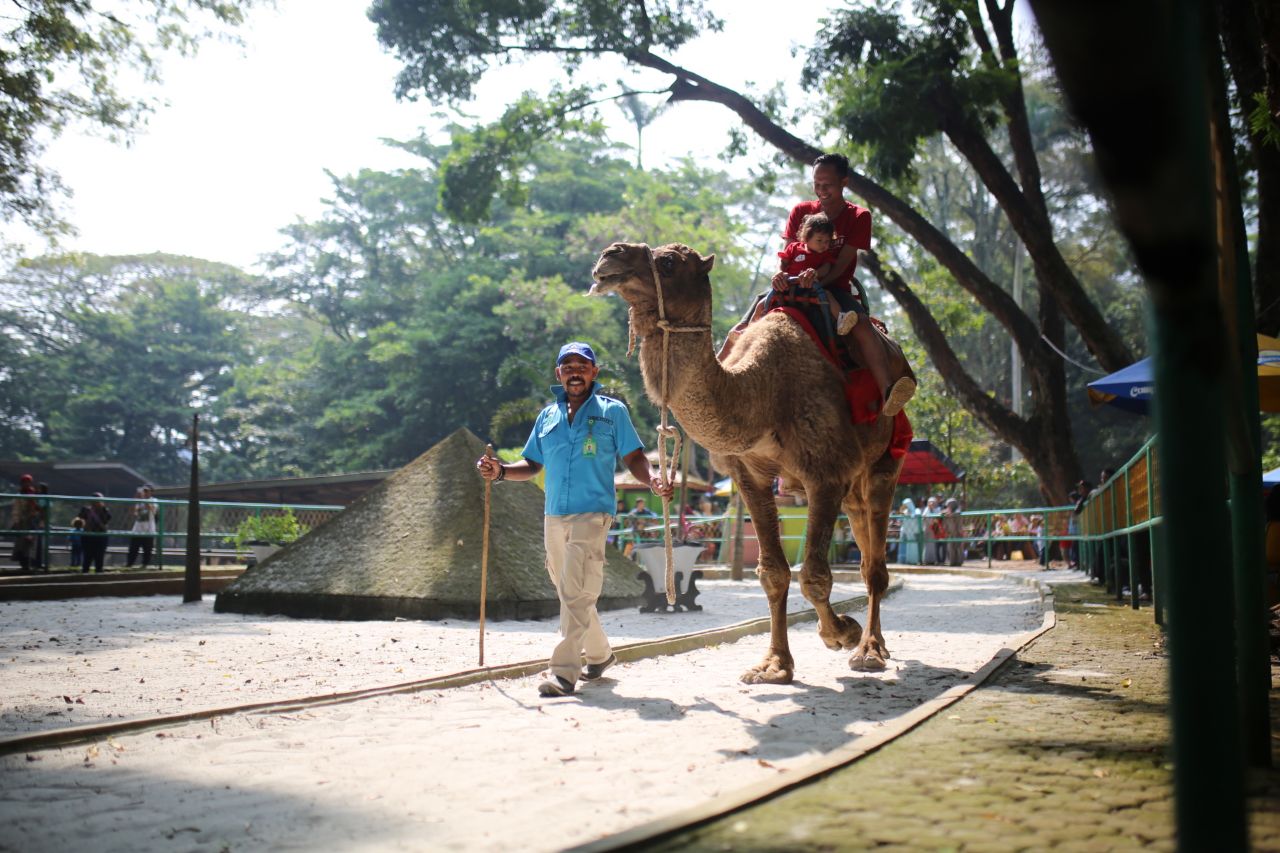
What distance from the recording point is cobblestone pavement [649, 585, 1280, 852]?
133 inches

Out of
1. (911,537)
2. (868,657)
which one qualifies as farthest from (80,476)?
(868,657)

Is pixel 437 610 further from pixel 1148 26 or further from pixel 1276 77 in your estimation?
pixel 1148 26

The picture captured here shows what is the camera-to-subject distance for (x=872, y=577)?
27.5 ft

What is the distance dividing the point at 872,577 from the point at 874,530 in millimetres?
537

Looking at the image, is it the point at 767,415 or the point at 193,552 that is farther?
the point at 193,552

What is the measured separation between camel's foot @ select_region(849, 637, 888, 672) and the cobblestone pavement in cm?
146

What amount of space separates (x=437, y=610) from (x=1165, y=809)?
9.07 meters

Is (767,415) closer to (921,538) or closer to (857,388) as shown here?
(857,388)

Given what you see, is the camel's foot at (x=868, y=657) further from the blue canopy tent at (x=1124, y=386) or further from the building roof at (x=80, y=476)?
the building roof at (x=80, y=476)

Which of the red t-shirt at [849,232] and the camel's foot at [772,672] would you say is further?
the red t-shirt at [849,232]

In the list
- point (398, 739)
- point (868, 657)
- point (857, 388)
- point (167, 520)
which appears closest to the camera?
point (398, 739)

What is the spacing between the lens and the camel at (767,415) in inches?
269

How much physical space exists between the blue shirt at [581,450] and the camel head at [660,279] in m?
0.83

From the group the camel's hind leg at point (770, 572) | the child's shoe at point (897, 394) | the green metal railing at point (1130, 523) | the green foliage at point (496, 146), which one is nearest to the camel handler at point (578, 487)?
the camel's hind leg at point (770, 572)
